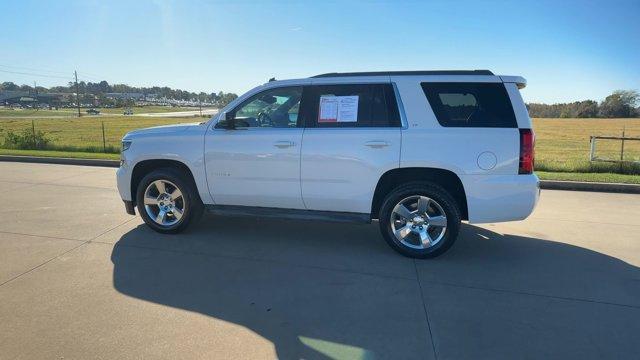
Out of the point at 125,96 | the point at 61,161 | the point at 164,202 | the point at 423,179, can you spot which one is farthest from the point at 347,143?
the point at 125,96

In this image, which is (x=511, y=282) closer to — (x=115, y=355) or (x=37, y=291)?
(x=115, y=355)

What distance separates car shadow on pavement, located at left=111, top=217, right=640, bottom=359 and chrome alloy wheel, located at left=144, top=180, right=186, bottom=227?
232 mm

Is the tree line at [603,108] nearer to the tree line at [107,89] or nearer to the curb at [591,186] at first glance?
the curb at [591,186]

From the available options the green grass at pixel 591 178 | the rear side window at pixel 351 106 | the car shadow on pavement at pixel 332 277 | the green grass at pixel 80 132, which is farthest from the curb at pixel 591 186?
the green grass at pixel 80 132

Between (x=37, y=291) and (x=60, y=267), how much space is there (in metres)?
0.57

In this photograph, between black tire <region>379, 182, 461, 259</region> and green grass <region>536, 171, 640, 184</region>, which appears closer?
black tire <region>379, 182, 461, 259</region>

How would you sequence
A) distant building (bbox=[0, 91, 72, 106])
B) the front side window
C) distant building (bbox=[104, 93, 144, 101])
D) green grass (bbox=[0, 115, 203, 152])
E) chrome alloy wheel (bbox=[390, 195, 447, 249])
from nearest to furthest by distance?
chrome alloy wheel (bbox=[390, 195, 447, 249]), the front side window, green grass (bbox=[0, 115, 203, 152]), distant building (bbox=[0, 91, 72, 106]), distant building (bbox=[104, 93, 144, 101])

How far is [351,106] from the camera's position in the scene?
477 cm

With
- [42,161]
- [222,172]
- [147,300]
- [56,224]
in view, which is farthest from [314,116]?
[42,161]

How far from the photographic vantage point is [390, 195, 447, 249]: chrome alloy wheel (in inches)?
181

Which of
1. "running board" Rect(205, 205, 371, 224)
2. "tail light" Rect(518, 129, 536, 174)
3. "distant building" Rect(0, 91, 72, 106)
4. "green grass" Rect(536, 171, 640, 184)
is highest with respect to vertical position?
"distant building" Rect(0, 91, 72, 106)

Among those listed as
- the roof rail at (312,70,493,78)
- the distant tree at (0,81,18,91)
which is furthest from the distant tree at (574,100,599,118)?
the distant tree at (0,81,18,91)

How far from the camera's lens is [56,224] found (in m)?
5.78

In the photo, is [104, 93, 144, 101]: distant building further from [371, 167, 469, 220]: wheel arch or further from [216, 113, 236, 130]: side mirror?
[371, 167, 469, 220]: wheel arch
